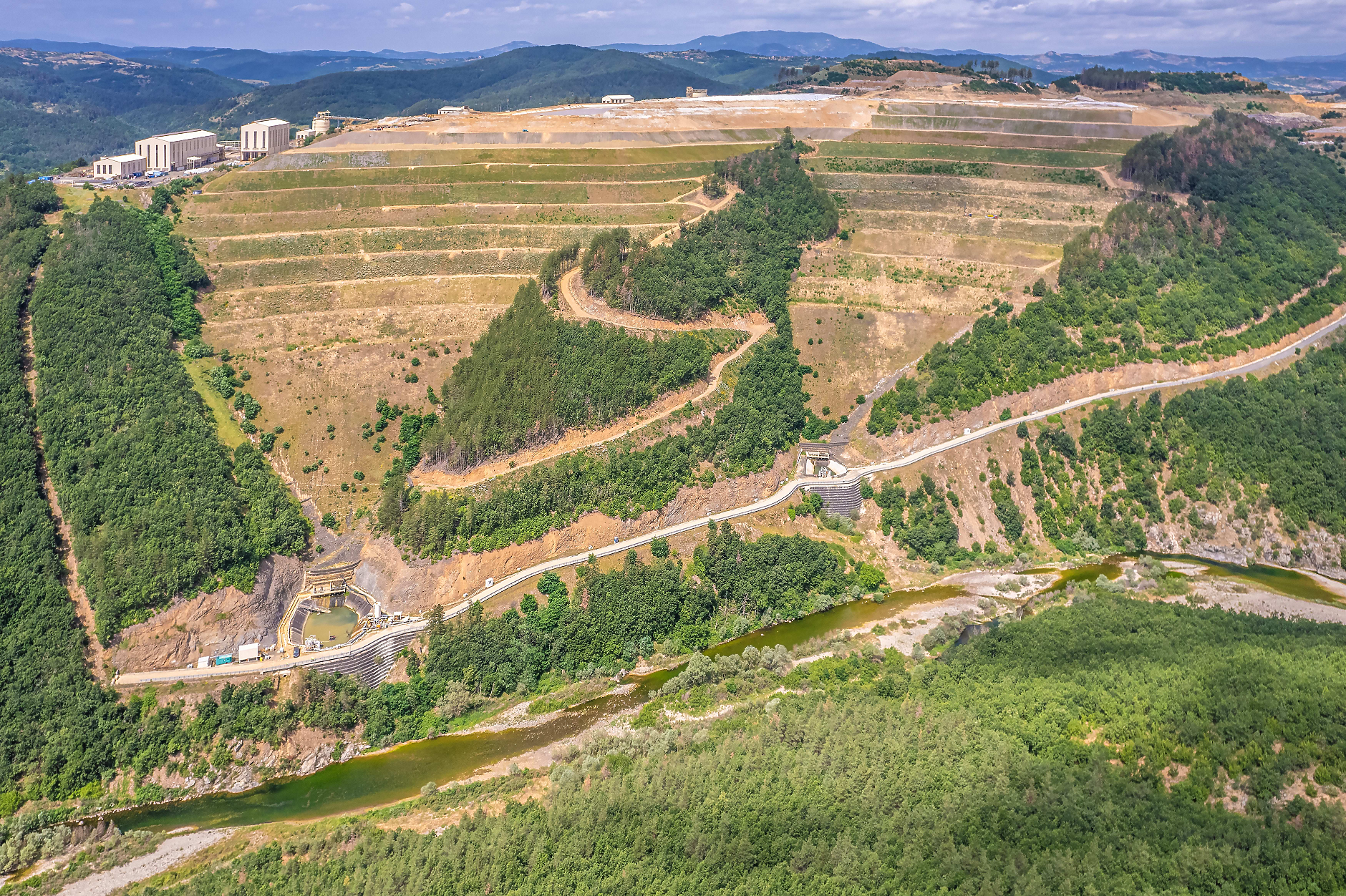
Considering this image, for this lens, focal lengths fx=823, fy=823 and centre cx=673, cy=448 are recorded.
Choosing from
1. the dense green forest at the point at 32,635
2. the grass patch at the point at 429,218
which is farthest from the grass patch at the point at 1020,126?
the dense green forest at the point at 32,635

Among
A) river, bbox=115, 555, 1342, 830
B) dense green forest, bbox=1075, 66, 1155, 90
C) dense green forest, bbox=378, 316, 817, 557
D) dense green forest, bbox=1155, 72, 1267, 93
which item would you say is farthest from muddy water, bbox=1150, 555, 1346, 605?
dense green forest, bbox=1155, 72, 1267, 93

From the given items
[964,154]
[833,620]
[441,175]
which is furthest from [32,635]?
[964,154]

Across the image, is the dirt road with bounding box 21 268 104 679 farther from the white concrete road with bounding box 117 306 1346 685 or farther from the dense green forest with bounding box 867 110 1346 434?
the dense green forest with bounding box 867 110 1346 434

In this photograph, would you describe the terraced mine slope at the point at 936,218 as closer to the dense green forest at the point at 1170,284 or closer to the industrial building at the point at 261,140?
the dense green forest at the point at 1170,284

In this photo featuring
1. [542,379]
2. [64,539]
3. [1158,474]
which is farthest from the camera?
[1158,474]

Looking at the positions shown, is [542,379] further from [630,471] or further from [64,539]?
[64,539]

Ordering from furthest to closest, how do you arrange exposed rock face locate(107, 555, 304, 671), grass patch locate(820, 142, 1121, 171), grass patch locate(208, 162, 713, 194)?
grass patch locate(820, 142, 1121, 171) → grass patch locate(208, 162, 713, 194) → exposed rock face locate(107, 555, 304, 671)
